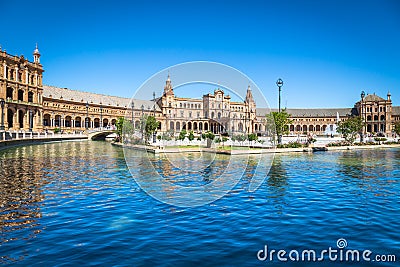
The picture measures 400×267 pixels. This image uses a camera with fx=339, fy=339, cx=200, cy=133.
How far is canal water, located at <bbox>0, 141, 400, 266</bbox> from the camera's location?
8.17m

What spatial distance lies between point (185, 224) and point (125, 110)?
103183 millimetres

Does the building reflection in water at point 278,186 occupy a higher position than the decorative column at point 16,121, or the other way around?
the decorative column at point 16,121

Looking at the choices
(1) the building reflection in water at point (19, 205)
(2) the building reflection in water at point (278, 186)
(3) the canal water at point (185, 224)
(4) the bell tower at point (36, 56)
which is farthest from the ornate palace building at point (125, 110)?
(3) the canal water at point (185, 224)

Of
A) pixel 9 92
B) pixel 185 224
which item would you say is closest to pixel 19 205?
pixel 185 224

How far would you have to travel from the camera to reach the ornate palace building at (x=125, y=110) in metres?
62.9

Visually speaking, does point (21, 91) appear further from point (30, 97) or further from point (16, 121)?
point (16, 121)

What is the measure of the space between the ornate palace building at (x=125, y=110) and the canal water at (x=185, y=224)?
1565 centimetres

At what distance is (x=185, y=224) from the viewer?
1072 cm

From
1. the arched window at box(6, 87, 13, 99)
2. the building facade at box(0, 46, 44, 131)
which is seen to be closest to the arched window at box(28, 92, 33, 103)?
the building facade at box(0, 46, 44, 131)

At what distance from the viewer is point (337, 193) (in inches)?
622

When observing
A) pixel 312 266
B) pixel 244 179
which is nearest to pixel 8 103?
pixel 244 179

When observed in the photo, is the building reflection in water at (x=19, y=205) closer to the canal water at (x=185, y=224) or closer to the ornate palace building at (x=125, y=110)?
the canal water at (x=185, y=224)

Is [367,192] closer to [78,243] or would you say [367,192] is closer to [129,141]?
[78,243]

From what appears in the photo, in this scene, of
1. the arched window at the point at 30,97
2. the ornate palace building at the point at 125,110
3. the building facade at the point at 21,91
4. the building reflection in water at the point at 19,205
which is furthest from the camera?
the arched window at the point at 30,97
